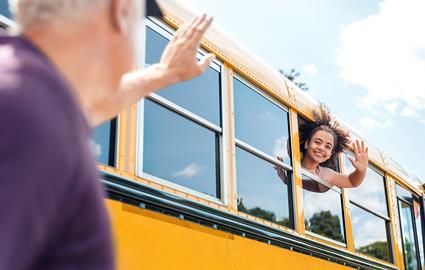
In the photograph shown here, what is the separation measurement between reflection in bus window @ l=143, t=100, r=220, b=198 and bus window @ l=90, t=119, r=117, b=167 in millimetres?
158

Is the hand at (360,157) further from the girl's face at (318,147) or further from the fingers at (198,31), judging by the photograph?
the fingers at (198,31)

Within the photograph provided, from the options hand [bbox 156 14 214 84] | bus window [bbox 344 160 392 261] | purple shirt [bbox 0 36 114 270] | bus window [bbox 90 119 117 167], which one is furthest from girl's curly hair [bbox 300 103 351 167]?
purple shirt [bbox 0 36 114 270]

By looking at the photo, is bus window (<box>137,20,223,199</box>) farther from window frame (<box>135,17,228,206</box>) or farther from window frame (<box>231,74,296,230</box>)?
window frame (<box>231,74,296,230</box>)

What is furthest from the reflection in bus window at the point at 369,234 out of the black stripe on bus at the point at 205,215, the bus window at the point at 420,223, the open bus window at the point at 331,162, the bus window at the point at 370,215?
the bus window at the point at 420,223

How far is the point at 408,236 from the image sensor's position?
17.2 ft

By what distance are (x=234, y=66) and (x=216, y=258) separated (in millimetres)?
991

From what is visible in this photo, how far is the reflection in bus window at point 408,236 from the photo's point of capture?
16.5ft

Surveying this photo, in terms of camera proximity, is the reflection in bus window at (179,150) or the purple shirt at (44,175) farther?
the reflection in bus window at (179,150)

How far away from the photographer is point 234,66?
3.00m

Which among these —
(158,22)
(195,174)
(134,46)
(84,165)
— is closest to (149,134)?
(195,174)

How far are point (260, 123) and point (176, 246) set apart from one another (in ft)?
3.65

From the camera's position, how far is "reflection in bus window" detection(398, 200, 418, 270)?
503 cm

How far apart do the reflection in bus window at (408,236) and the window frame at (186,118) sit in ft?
9.13

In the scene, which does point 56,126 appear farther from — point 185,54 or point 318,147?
point 318,147
